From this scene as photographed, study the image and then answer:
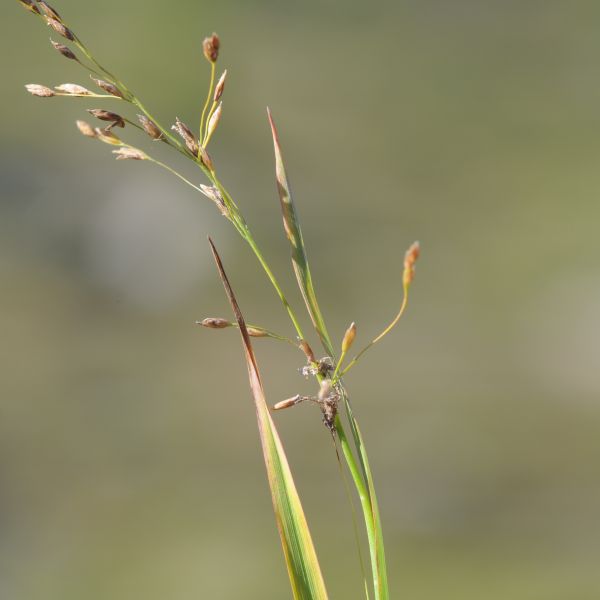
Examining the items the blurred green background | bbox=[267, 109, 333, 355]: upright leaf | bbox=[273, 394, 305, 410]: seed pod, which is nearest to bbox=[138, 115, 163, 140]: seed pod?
bbox=[267, 109, 333, 355]: upright leaf

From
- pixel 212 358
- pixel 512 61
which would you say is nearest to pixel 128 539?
pixel 212 358

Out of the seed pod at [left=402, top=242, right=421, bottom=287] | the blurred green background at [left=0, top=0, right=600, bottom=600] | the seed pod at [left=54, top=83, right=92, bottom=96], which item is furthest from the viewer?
the blurred green background at [left=0, top=0, right=600, bottom=600]

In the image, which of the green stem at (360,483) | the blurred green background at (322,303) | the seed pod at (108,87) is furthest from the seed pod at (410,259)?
the blurred green background at (322,303)

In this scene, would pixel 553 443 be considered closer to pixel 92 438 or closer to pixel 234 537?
pixel 234 537

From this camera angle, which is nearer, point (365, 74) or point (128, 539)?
point (128, 539)

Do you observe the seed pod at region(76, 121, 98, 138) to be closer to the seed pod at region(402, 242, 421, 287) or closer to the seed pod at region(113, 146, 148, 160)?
the seed pod at region(113, 146, 148, 160)

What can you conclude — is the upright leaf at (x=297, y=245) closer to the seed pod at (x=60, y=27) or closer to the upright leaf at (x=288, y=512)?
the upright leaf at (x=288, y=512)
